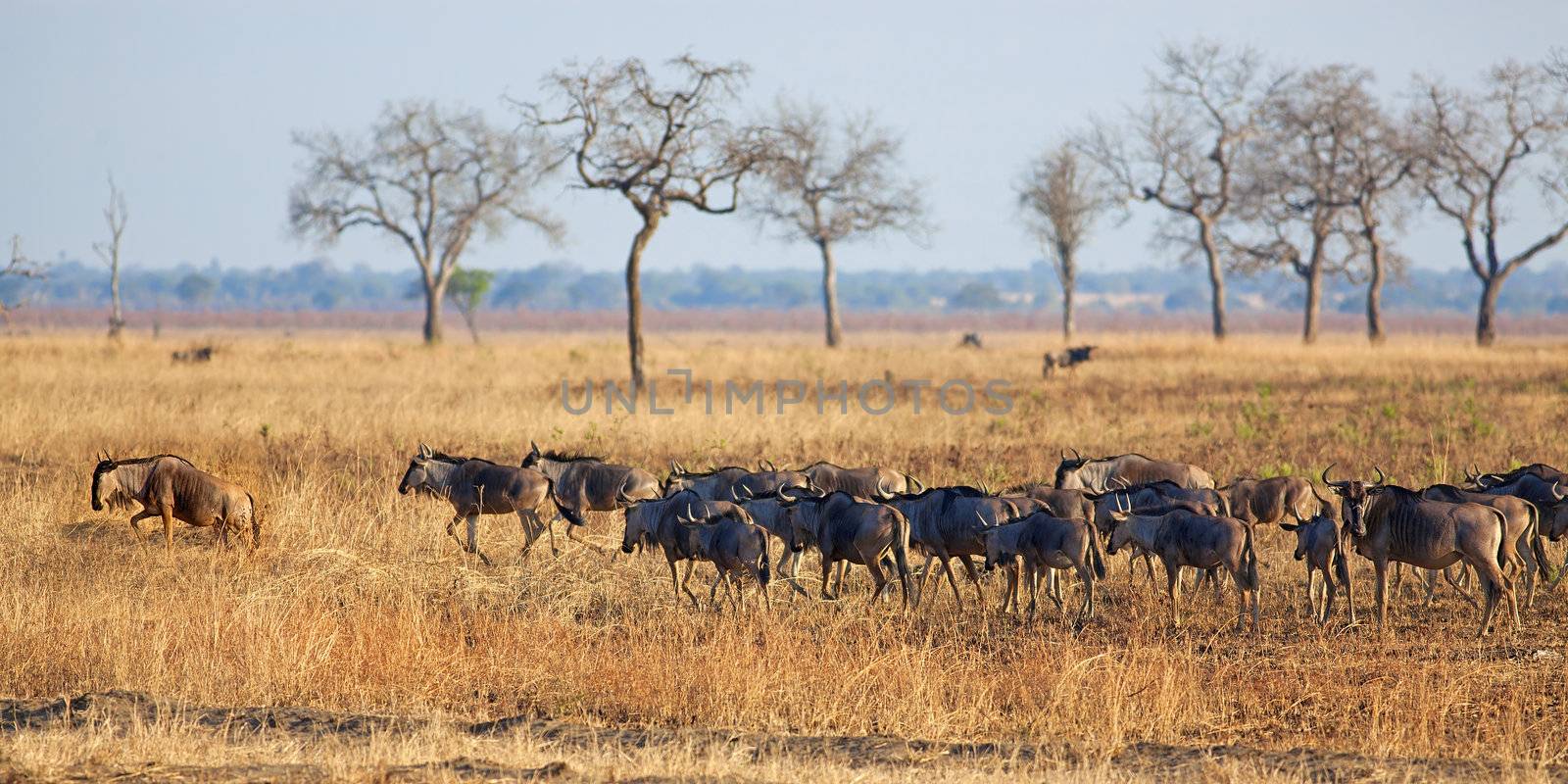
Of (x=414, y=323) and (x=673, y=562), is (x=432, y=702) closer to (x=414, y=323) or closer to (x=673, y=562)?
(x=673, y=562)

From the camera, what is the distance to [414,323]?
124812 mm

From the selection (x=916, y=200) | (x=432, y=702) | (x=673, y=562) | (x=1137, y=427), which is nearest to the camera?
(x=432, y=702)

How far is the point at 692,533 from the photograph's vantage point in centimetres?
1010

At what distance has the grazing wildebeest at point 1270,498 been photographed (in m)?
11.6

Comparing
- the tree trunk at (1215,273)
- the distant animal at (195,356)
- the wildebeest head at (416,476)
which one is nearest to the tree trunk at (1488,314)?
the tree trunk at (1215,273)

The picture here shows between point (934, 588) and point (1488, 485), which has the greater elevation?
point (1488, 485)

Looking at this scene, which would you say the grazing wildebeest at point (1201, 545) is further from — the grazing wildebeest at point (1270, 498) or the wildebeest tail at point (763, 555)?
the wildebeest tail at point (763, 555)

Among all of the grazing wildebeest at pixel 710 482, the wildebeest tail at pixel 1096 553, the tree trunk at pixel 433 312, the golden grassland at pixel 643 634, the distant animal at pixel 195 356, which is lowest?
the golden grassland at pixel 643 634

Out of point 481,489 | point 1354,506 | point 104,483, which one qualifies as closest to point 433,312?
point 104,483

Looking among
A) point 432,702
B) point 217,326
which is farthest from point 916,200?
point 217,326

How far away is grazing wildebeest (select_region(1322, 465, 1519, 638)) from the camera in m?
9.38

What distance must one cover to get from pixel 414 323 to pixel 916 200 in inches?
3181

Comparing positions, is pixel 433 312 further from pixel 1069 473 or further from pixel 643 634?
pixel 643 634

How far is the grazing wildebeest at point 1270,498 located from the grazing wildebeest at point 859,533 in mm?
3145
